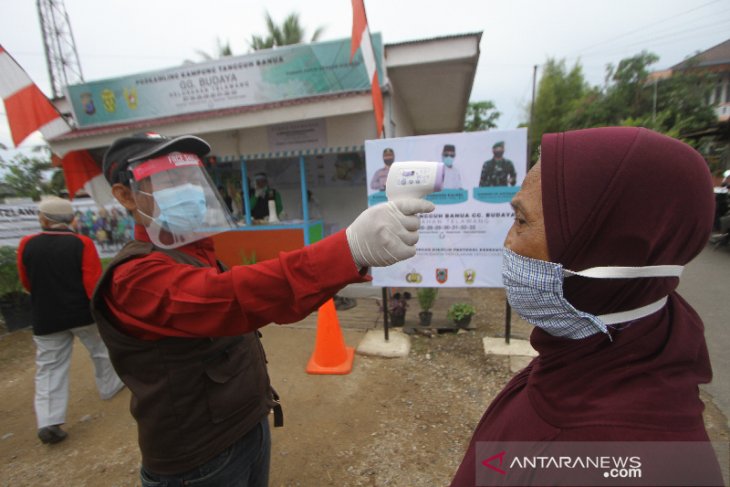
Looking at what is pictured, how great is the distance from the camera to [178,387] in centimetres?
127

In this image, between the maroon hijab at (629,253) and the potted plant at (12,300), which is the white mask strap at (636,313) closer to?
the maroon hijab at (629,253)

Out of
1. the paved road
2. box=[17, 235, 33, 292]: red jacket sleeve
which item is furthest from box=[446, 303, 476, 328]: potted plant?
box=[17, 235, 33, 292]: red jacket sleeve

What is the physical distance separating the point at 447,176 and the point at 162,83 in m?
5.99

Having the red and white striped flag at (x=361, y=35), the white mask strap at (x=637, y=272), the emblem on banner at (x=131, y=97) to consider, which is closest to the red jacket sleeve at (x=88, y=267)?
the red and white striped flag at (x=361, y=35)

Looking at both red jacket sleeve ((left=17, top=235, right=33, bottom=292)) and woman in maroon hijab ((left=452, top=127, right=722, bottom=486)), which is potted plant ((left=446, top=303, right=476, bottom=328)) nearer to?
woman in maroon hijab ((left=452, top=127, right=722, bottom=486))

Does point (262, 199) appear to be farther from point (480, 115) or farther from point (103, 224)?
point (480, 115)

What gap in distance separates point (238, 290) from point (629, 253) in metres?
1.02

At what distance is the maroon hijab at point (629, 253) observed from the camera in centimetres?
78

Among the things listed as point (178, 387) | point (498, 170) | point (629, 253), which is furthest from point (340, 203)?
point (629, 253)

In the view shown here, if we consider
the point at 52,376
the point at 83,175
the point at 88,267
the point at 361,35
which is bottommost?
the point at 52,376

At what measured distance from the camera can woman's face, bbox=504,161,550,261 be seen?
98cm

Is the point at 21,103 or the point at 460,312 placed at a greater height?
the point at 21,103

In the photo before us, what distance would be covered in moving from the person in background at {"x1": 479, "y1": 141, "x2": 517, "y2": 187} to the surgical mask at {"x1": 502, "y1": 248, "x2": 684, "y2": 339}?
2698 millimetres

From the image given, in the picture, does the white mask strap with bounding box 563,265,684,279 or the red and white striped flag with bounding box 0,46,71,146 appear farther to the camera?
the red and white striped flag with bounding box 0,46,71,146
